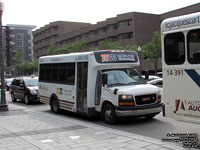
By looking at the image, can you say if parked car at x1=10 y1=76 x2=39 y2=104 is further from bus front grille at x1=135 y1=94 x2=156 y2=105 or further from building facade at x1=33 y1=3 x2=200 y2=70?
building facade at x1=33 y1=3 x2=200 y2=70

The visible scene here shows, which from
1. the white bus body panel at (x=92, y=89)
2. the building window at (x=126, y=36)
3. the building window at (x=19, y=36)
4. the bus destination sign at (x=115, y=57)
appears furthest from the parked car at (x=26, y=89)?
the building window at (x=19, y=36)

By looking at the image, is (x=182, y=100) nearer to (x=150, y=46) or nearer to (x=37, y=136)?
(x=37, y=136)

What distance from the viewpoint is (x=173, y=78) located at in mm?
7352

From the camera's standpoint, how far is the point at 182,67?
707 centimetres

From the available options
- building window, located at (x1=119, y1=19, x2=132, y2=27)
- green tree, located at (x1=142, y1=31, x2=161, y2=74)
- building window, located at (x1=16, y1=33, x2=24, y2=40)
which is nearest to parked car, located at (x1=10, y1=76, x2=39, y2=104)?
green tree, located at (x1=142, y1=31, x2=161, y2=74)

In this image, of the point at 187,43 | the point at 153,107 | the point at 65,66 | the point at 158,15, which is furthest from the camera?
the point at 158,15

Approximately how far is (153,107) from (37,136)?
4.08 m

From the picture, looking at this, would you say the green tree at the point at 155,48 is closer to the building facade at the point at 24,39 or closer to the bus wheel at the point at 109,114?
the bus wheel at the point at 109,114

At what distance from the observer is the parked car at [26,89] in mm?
17266

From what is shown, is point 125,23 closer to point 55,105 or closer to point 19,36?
point 55,105

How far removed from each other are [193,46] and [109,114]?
163 inches

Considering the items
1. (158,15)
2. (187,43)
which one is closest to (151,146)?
(187,43)

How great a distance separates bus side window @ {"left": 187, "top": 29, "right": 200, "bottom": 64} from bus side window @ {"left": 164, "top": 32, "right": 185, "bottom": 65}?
19 centimetres

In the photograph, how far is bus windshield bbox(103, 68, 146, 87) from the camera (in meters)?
10.1
